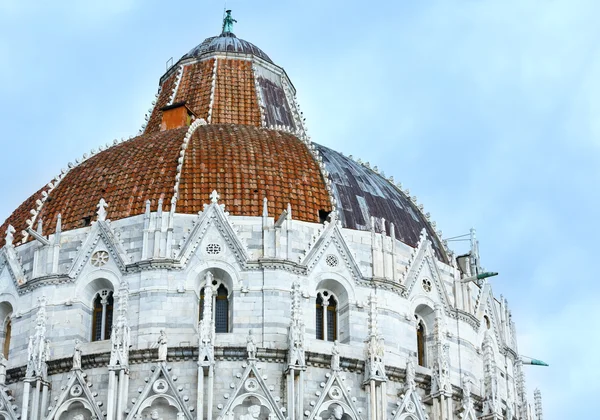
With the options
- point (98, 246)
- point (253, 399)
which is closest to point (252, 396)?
point (253, 399)

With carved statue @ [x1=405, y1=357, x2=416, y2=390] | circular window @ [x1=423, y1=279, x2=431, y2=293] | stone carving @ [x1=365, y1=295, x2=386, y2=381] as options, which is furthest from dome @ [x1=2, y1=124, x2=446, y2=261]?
carved statue @ [x1=405, y1=357, x2=416, y2=390]

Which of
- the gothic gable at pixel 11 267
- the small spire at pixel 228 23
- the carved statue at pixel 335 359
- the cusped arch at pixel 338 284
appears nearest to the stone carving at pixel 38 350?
the gothic gable at pixel 11 267

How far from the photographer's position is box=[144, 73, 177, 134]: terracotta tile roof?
5454 cm

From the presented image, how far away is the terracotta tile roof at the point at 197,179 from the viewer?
150 feet

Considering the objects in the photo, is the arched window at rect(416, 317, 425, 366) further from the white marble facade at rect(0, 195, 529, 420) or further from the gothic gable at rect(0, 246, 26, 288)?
the gothic gable at rect(0, 246, 26, 288)

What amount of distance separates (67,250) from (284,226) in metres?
7.74

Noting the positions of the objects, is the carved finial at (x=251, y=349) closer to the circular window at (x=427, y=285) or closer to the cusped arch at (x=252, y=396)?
the cusped arch at (x=252, y=396)

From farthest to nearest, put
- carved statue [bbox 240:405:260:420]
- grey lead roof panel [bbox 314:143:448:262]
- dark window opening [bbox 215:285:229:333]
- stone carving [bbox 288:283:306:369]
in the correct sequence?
grey lead roof panel [bbox 314:143:448:262] < dark window opening [bbox 215:285:229:333] < stone carving [bbox 288:283:306:369] < carved statue [bbox 240:405:260:420]

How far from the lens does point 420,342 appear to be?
46656mm

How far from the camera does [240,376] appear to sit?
41875 millimetres

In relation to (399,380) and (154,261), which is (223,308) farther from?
(399,380)

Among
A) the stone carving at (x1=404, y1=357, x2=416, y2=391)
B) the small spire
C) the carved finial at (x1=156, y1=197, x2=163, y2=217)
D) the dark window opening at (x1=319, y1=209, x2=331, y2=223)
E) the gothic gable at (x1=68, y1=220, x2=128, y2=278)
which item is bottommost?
the stone carving at (x1=404, y1=357, x2=416, y2=391)

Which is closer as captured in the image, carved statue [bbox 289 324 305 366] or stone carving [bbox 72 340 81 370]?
carved statue [bbox 289 324 305 366]

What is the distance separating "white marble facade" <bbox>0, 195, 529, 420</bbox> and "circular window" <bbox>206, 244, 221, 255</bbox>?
0.06 m
